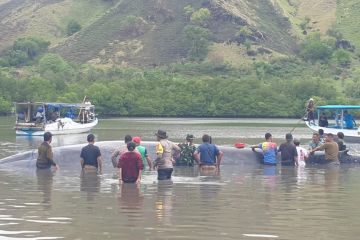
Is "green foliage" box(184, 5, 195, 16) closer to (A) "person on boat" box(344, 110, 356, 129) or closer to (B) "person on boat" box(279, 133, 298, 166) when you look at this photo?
(A) "person on boat" box(344, 110, 356, 129)

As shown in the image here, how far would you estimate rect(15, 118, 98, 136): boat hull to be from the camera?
62.0m

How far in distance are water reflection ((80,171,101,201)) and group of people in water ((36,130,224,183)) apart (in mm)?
207

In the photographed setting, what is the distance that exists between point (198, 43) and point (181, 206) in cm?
14815

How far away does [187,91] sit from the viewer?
127 meters

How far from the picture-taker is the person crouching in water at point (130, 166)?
21.1 m

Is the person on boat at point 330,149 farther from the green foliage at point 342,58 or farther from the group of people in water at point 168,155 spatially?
the green foliage at point 342,58

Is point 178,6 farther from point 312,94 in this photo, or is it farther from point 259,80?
point 312,94

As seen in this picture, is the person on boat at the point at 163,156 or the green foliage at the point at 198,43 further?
the green foliage at the point at 198,43

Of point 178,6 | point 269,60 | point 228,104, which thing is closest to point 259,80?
point 228,104

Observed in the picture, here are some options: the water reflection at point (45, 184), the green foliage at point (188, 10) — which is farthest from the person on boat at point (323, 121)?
the green foliage at point (188, 10)

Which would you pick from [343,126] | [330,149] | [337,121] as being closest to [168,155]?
[330,149]

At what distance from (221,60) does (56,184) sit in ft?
455

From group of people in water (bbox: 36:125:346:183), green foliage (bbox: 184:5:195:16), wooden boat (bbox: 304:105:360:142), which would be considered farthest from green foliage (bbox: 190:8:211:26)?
group of people in water (bbox: 36:125:346:183)

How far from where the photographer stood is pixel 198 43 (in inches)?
6511
